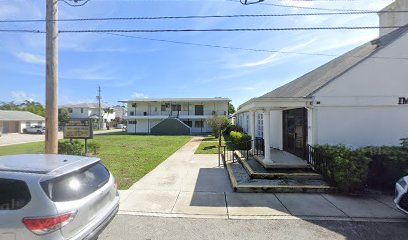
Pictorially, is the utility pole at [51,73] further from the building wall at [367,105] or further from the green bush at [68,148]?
the building wall at [367,105]

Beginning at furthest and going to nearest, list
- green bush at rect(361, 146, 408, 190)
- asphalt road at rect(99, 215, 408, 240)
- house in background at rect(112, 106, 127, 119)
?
house in background at rect(112, 106, 127, 119) → green bush at rect(361, 146, 408, 190) → asphalt road at rect(99, 215, 408, 240)

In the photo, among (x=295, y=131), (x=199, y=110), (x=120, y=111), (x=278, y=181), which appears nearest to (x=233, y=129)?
(x=295, y=131)

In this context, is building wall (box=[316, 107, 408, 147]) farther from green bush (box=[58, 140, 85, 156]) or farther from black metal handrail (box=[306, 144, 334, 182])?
green bush (box=[58, 140, 85, 156])

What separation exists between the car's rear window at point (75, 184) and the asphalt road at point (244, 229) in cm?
131

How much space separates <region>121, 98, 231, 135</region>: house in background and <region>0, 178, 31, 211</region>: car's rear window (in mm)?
38587

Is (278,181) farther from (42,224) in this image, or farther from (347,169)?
(42,224)

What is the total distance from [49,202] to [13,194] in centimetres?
51

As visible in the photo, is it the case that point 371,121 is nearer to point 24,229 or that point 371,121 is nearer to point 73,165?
point 73,165

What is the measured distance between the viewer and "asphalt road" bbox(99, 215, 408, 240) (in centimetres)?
473

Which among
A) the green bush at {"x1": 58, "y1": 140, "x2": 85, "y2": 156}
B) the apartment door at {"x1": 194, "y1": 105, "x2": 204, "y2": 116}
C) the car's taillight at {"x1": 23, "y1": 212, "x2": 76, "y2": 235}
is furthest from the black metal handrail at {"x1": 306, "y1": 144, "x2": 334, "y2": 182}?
the apartment door at {"x1": 194, "y1": 105, "x2": 204, "y2": 116}

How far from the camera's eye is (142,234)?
4.80 meters

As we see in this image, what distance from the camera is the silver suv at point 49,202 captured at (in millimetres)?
3066

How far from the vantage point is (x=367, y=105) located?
9250mm

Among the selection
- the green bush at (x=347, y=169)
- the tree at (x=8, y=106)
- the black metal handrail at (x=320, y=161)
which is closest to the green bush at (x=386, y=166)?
the green bush at (x=347, y=169)
